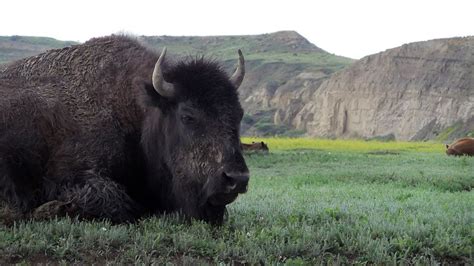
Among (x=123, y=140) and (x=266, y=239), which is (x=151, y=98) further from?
(x=266, y=239)

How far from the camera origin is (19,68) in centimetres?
680

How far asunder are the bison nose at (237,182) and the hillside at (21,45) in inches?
2770

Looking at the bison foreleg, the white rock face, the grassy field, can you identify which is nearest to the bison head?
the grassy field

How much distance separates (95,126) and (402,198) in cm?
562

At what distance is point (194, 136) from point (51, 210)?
56.5 inches

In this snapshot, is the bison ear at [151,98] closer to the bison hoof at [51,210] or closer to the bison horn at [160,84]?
the bison horn at [160,84]

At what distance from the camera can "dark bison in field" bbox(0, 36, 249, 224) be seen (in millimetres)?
5699

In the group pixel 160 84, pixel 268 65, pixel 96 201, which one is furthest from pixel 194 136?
pixel 268 65

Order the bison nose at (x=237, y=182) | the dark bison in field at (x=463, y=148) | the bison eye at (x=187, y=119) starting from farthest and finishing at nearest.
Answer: the dark bison in field at (x=463, y=148) < the bison eye at (x=187, y=119) < the bison nose at (x=237, y=182)

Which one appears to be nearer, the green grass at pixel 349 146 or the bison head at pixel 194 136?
the bison head at pixel 194 136

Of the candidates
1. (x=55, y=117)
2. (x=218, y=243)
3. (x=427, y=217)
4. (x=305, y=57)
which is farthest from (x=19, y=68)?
(x=305, y=57)

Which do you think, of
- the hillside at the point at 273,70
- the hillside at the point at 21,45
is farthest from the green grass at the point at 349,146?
the hillside at the point at 21,45

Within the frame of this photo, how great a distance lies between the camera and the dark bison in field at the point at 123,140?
Answer: 5.70 m

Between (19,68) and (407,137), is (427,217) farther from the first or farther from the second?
(407,137)
